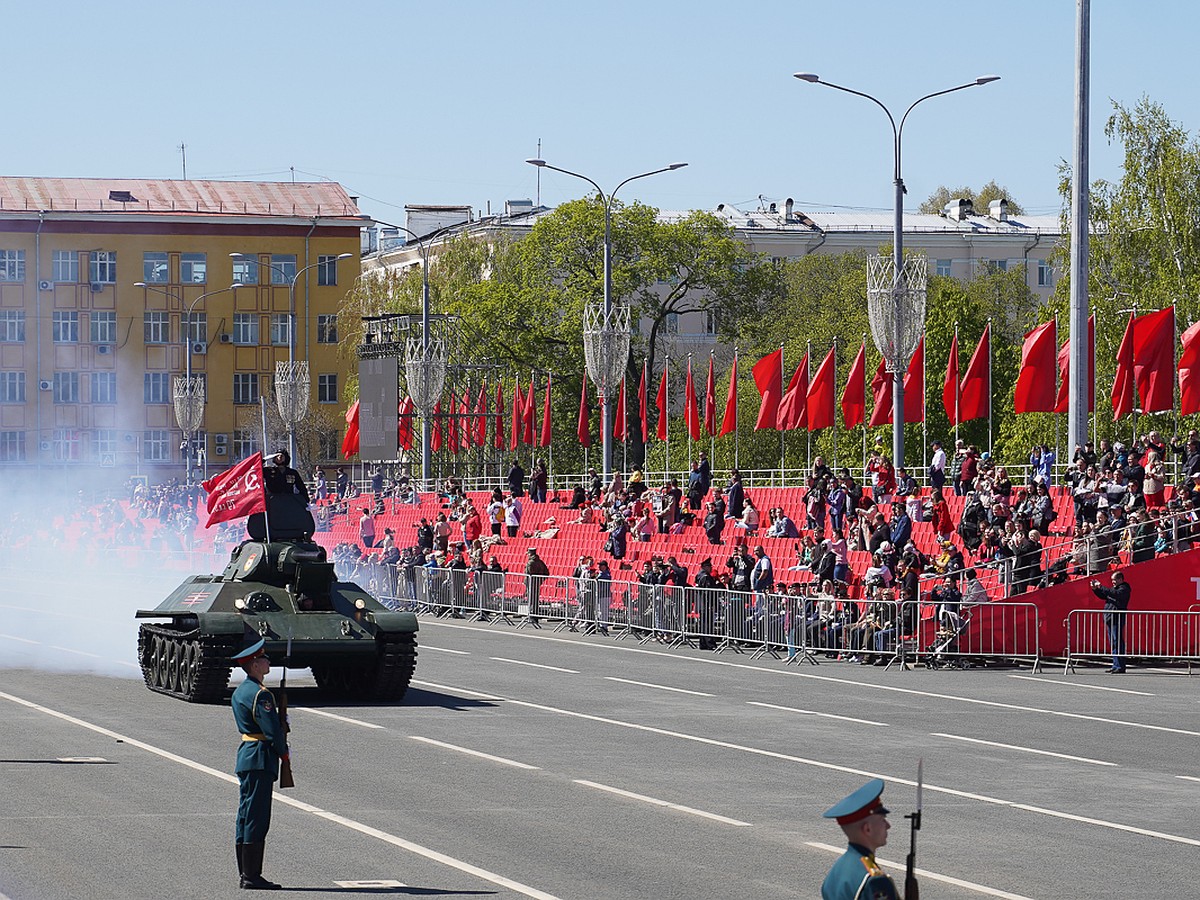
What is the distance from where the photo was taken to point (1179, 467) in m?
37.1

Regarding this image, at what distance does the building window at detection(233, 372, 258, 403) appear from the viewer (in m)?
104

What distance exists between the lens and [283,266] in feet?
336

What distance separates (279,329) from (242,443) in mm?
6092

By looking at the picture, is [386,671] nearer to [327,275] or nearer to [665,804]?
[665,804]

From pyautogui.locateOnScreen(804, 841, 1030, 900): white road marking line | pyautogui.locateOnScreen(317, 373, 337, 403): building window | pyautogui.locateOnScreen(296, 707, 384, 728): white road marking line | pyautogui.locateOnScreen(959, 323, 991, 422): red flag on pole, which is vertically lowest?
pyautogui.locateOnScreen(296, 707, 384, 728): white road marking line

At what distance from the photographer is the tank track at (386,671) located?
24906mm

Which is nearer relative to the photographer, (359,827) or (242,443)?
(359,827)

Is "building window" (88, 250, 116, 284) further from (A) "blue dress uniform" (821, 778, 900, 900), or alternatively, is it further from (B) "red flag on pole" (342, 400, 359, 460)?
(A) "blue dress uniform" (821, 778, 900, 900)

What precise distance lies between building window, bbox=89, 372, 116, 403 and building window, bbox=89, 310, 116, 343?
451cm

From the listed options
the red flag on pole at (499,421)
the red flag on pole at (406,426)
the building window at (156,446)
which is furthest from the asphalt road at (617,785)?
the building window at (156,446)

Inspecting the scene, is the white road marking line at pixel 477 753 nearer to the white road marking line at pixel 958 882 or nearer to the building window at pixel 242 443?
the white road marking line at pixel 958 882

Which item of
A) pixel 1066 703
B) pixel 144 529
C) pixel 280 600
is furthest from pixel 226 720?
pixel 144 529

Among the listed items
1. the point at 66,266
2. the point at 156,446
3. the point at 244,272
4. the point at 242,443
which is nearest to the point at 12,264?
the point at 66,266

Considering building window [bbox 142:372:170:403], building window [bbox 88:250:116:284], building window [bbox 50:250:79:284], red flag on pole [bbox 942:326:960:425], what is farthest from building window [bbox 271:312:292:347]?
red flag on pole [bbox 942:326:960:425]
